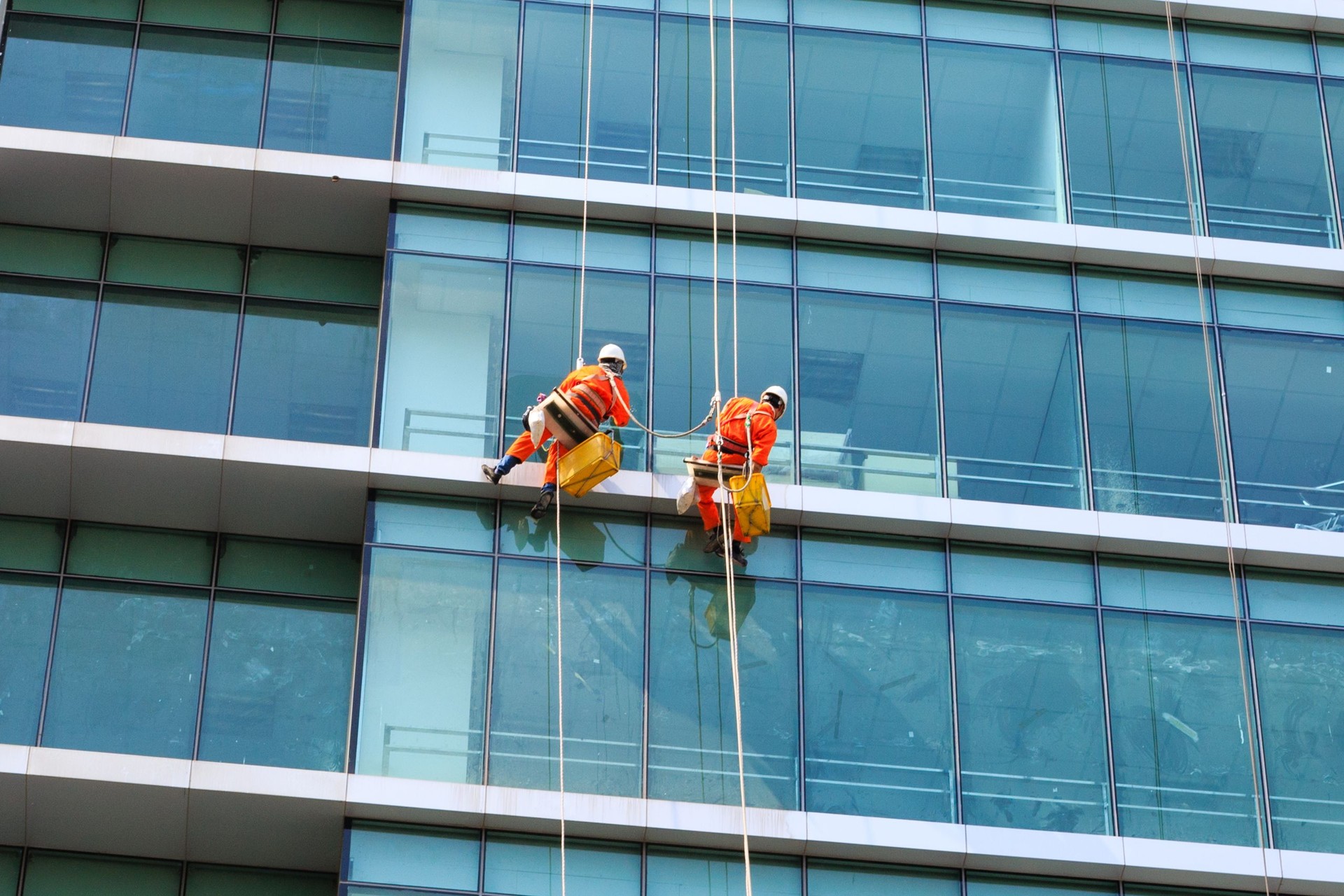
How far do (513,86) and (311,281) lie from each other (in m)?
3.63

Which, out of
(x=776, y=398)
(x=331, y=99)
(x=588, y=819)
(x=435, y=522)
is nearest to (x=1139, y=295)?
(x=776, y=398)

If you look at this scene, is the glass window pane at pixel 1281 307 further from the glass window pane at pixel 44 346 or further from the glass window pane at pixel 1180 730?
the glass window pane at pixel 44 346

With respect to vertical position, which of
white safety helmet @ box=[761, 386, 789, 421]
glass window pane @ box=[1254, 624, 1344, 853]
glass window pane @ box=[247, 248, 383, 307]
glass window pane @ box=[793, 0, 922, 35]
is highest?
glass window pane @ box=[793, 0, 922, 35]

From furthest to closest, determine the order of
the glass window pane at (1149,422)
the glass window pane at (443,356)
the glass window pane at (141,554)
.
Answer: the glass window pane at (141,554)
the glass window pane at (1149,422)
the glass window pane at (443,356)

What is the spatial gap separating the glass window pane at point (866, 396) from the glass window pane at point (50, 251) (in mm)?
9037

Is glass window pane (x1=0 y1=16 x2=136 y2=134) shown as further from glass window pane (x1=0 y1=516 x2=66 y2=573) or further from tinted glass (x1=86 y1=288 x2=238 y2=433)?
glass window pane (x1=0 y1=516 x2=66 y2=573)

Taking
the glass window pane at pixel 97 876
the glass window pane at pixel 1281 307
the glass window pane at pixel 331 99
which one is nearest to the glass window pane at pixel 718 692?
the glass window pane at pixel 97 876

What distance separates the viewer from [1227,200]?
23.7m

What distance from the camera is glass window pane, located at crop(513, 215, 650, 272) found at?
2247cm

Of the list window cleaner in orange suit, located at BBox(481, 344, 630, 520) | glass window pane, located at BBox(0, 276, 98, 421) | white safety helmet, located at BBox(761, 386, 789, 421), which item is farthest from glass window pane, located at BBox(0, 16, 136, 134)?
white safety helmet, located at BBox(761, 386, 789, 421)

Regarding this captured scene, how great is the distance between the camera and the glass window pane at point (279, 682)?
21.5m

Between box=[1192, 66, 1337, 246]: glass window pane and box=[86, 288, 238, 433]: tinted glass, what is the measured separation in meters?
12.5

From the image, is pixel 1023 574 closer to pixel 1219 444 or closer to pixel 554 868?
pixel 1219 444

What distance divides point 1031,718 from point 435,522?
6941 millimetres
